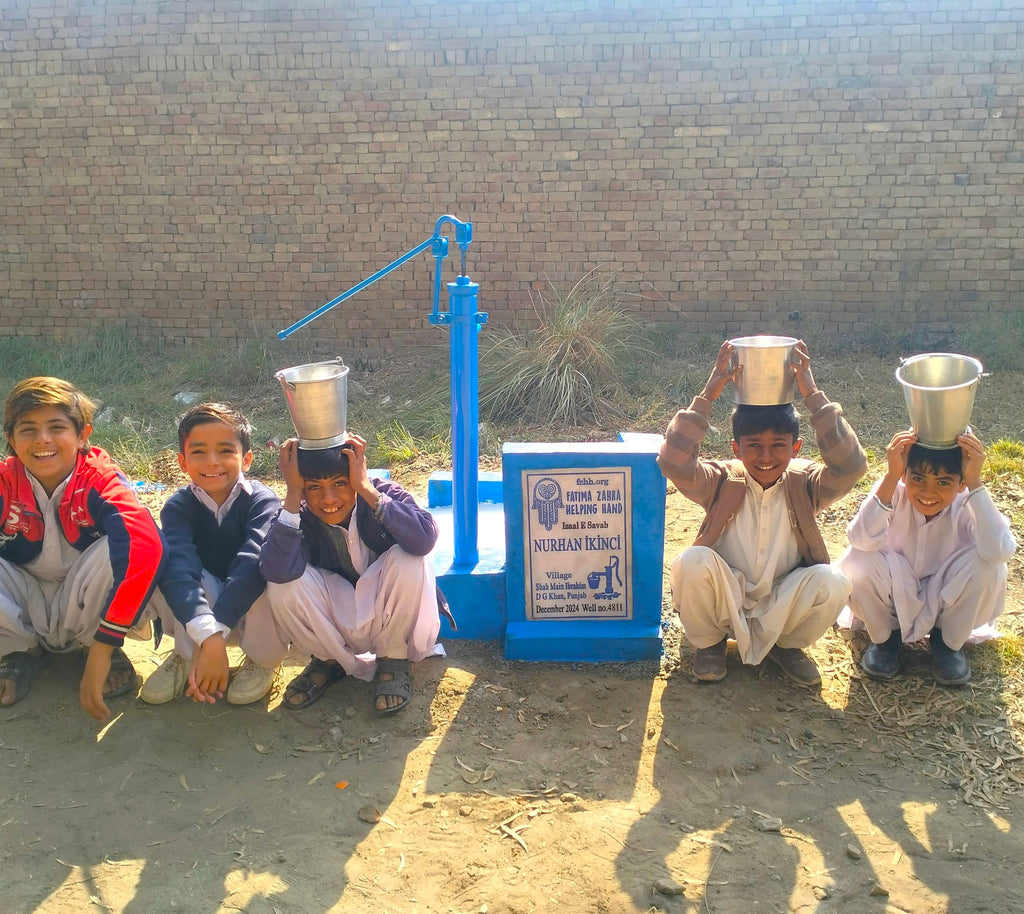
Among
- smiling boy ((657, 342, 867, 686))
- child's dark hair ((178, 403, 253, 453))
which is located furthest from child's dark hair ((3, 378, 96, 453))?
smiling boy ((657, 342, 867, 686))

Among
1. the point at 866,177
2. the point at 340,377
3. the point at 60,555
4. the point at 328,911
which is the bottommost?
the point at 328,911

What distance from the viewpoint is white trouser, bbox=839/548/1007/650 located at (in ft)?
10.3

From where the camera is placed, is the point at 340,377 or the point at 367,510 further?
the point at 367,510

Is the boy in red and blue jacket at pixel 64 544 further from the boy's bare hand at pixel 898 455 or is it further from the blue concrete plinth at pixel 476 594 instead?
the boy's bare hand at pixel 898 455

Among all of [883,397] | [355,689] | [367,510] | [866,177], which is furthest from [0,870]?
[866,177]

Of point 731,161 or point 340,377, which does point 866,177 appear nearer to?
point 731,161

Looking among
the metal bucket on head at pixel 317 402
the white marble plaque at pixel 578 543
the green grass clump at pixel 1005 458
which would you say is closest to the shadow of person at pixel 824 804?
the white marble plaque at pixel 578 543

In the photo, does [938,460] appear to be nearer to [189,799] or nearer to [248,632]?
[248,632]

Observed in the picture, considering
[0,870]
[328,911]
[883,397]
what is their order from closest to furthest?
1. [328,911]
2. [0,870]
3. [883,397]

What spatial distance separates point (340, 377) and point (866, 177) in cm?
671

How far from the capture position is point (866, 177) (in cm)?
801

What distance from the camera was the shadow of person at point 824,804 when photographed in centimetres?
234

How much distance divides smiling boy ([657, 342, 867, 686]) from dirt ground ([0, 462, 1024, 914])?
0.21 metres

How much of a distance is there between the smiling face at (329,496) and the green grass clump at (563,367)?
12.7 ft
